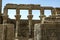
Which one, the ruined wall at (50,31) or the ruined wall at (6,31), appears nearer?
the ruined wall at (50,31)

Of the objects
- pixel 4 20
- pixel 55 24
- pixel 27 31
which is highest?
pixel 55 24

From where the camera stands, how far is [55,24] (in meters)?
3.57

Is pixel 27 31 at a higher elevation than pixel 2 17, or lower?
lower

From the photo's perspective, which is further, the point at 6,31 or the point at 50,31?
the point at 6,31

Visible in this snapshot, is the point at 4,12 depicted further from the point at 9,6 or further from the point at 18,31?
the point at 18,31

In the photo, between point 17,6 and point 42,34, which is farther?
point 17,6

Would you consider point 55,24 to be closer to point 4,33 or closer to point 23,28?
point 4,33

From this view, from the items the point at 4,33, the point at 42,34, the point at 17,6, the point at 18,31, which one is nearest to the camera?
the point at 42,34

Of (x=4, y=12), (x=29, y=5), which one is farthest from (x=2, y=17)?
(x=29, y=5)

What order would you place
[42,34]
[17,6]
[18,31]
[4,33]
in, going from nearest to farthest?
[42,34], [4,33], [18,31], [17,6]

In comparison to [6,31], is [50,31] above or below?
above

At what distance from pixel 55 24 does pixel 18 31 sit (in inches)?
906

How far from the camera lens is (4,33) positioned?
4.85 metres

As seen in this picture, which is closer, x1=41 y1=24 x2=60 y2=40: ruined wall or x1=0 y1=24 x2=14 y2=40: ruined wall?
x1=41 y1=24 x2=60 y2=40: ruined wall
